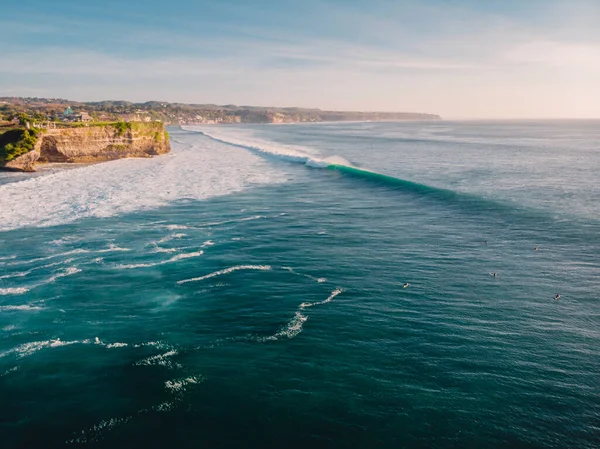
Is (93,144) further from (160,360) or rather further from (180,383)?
(180,383)

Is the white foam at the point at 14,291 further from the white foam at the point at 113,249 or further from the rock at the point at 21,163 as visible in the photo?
the rock at the point at 21,163

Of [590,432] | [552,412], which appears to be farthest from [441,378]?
[590,432]

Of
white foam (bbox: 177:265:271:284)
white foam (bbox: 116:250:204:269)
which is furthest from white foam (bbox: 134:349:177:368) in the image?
white foam (bbox: 116:250:204:269)

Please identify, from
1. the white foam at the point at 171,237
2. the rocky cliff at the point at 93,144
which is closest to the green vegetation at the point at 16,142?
the rocky cliff at the point at 93,144

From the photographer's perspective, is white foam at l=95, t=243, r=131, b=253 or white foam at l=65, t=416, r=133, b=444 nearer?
white foam at l=65, t=416, r=133, b=444

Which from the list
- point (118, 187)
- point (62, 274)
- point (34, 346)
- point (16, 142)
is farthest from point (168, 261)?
point (16, 142)

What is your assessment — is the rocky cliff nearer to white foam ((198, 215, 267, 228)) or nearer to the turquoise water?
the turquoise water
